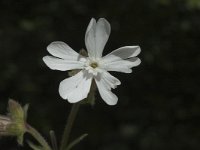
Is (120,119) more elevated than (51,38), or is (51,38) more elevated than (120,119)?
(51,38)

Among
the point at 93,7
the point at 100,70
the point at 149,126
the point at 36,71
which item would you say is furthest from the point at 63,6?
the point at 100,70

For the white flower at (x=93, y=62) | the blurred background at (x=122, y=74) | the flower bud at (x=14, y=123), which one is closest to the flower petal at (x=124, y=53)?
the white flower at (x=93, y=62)

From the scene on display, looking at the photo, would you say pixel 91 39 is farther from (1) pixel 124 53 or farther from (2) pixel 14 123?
(2) pixel 14 123

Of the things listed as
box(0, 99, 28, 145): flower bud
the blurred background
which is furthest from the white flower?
the blurred background

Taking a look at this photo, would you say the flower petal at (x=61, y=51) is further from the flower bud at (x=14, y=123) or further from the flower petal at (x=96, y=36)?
the flower bud at (x=14, y=123)

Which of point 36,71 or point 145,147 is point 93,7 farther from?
point 145,147

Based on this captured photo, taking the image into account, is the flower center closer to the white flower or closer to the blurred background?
the white flower

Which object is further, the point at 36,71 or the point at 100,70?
the point at 36,71
